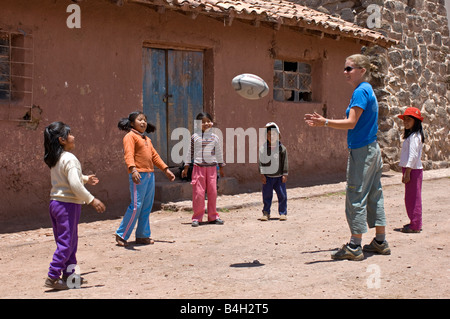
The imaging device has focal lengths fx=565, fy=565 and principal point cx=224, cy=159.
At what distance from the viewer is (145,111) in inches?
363

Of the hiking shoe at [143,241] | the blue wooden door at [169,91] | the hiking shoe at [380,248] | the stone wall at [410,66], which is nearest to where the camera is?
the hiking shoe at [380,248]

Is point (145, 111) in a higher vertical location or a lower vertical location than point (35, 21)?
lower

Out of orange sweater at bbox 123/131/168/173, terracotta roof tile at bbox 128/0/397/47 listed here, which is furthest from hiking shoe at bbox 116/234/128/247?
terracotta roof tile at bbox 128/0/397/47

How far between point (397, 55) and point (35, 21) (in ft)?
29.0

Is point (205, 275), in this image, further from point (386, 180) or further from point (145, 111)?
point (386, 180)

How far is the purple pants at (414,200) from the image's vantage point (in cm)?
652

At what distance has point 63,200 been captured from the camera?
4.43 m

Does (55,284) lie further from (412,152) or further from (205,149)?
(412,152)

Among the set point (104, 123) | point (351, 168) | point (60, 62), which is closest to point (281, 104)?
point (104, 123)

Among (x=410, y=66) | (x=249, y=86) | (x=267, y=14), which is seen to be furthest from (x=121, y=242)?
(x=410, y=66)

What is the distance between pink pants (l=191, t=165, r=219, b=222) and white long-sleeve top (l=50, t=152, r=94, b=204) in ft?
10.0

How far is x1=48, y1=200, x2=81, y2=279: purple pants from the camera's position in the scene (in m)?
4.38

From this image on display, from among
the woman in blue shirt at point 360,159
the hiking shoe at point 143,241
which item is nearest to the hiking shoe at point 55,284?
the hiking shoe at point 143,241

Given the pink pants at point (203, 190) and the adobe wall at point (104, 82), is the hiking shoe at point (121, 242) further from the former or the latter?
the adobe wall at point (104, 82)
